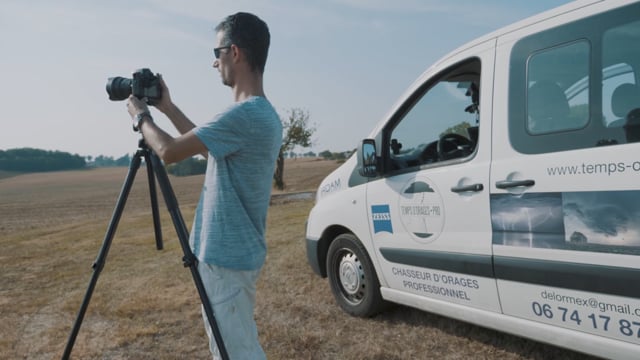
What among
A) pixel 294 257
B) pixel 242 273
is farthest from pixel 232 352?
pixel 294 257

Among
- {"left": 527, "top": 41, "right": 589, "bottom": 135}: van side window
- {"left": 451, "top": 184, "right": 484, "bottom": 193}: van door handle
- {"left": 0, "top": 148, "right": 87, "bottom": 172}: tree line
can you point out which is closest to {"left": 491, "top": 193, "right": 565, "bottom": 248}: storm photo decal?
{"left": 451, "top": 184, "right": 484, "bottom": 193}: van door handle

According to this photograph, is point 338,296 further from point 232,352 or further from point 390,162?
point 232,352

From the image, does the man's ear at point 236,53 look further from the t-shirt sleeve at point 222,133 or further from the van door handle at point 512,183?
the van door handle at point 512,183

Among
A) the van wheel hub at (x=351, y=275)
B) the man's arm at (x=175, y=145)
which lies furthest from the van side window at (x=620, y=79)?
the van wheel hub at (x=351, y=275)

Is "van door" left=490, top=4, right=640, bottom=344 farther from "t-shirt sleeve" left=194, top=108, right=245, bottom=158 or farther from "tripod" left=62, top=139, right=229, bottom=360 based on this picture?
"tripod" left=62, top=139, right=229, bottom=360

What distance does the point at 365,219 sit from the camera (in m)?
3.80

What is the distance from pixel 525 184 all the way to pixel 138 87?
2.03 meters

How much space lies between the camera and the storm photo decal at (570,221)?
2.16m

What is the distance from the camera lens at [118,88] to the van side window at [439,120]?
2100 millimetres

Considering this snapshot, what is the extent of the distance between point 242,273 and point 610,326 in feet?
5.93

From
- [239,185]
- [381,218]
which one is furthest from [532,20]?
[239,185]

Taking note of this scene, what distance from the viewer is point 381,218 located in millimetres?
3623

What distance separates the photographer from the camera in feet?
6.52

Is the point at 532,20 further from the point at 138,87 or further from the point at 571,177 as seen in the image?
the point at 138,87
